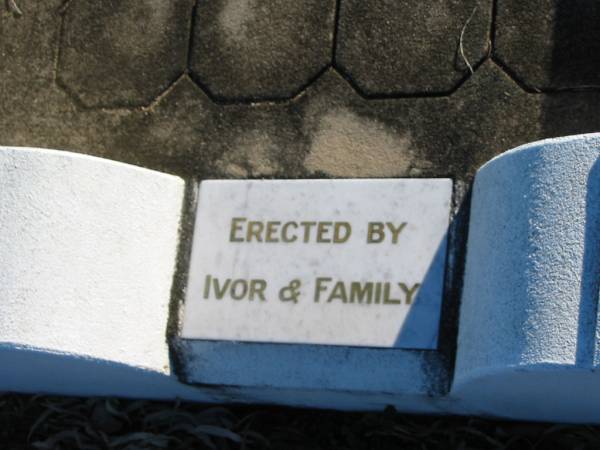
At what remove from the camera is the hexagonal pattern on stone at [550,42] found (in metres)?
2.86

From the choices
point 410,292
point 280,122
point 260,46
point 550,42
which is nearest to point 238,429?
point 410,292

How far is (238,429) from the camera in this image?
3.00 metres

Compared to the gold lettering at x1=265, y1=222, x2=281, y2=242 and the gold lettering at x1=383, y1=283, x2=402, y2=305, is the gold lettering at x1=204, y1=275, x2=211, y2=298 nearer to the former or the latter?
the gold lettering at x1=265, y1=222, x2=281, y2=242

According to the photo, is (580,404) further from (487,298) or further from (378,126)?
(378,126)

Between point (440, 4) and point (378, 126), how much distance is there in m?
0.28

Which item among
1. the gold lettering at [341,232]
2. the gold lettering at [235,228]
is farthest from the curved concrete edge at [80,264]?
the gold lettering at [341,232]

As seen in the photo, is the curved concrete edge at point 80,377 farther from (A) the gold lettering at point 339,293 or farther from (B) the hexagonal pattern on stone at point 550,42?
(B) the hexagonal pattern on stone at point 550,42

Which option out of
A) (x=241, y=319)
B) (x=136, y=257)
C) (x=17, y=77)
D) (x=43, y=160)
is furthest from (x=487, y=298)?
(x=17, y=77)

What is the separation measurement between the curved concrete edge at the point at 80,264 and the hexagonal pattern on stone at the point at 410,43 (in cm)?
49

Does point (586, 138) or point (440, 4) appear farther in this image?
point (440, 4)

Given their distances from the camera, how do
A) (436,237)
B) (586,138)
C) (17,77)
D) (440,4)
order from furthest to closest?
(17,77) < (440,4) < (436,237) < (586,138)

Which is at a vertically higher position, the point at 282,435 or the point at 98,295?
the point at 98,295

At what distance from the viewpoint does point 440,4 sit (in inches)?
118

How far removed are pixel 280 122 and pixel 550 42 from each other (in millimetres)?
552
